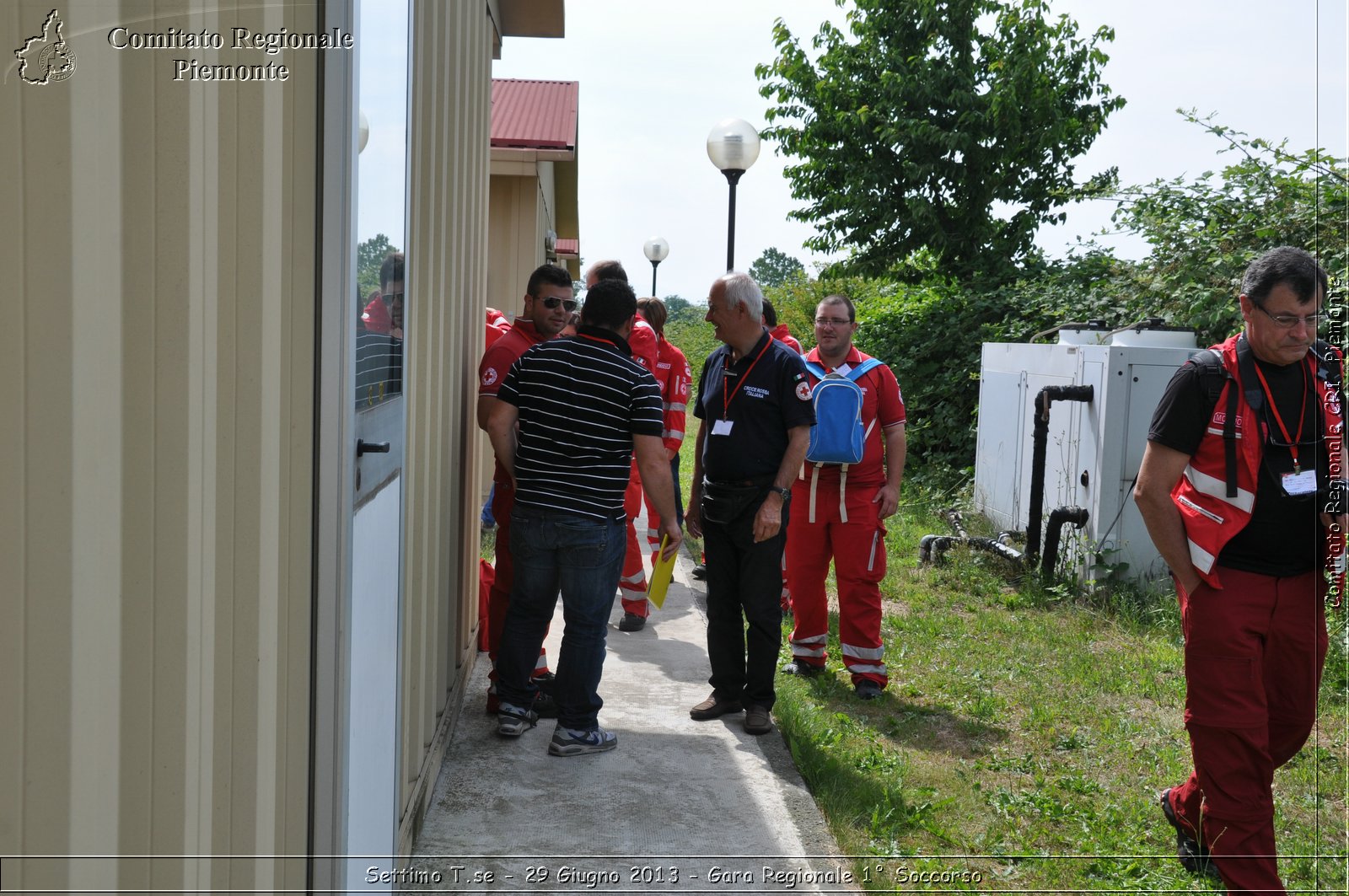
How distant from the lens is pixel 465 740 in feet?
16.1

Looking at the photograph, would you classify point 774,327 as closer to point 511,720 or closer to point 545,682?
point 545,682

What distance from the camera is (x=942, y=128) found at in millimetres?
17953

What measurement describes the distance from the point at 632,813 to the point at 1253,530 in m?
2.36

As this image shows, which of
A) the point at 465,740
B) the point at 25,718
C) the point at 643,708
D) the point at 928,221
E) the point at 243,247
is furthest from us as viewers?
the point at 928,221

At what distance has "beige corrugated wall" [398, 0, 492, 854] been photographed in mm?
3637

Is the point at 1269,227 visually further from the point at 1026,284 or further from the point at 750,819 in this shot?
the point at 750,819

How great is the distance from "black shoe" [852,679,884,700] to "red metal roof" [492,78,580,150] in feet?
24.3

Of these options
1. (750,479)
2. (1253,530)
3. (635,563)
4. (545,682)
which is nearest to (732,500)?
(750,479)

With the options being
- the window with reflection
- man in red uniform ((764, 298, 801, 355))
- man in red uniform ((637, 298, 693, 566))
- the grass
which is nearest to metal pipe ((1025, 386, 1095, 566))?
the grass

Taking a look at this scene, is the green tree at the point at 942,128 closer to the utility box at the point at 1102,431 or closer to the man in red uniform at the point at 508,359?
the utility box at the point at 1102,431

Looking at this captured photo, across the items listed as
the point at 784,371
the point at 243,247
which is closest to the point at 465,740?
the point at 784,371

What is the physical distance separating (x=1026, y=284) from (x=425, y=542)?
1211cm

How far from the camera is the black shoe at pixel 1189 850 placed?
3842mm

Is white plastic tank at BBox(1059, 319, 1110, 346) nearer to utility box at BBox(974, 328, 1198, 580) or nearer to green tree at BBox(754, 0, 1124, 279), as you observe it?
utility box at BBox(974, 328, 1198, 580)
